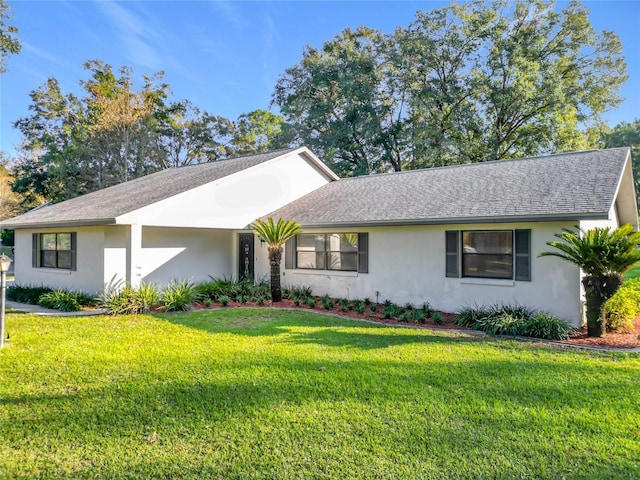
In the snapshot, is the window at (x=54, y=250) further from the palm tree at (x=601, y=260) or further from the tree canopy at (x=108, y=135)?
the tree canopy at (x=108, y=135)

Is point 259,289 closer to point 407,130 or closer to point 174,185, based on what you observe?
point 174,185

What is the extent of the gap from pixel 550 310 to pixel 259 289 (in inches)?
339

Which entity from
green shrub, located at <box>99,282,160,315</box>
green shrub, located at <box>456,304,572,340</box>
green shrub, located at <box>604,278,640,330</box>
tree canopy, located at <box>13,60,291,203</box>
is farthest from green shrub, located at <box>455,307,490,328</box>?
tree canopy, located at <box>13,60,291,203</box>

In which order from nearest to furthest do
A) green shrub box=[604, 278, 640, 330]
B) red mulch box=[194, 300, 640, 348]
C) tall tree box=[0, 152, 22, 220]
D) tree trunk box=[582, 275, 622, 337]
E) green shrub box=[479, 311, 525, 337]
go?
red mulch box=[194, 300, 640, 348] < tree trunk box=[582, 275, 622, 337] < green shrub box=[479, 311, 525, 337] < green shrub box=[604, 278, 640, 330] < tall tree box=[0, 152, 22, 220]


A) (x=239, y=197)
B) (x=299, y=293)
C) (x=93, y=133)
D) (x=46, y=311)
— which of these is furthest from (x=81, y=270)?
(x=93, y=133)

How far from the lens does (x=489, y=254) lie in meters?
9.99

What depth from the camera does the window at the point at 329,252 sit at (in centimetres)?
1220

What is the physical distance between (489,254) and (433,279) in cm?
164

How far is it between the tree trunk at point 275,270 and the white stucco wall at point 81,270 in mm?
5164

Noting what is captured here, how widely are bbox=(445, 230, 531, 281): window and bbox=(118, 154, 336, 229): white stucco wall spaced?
7239 mm

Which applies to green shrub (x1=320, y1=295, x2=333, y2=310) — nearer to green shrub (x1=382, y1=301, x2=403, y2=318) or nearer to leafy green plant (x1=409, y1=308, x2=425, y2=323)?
green shrub (x1=382, y1=301, x2=403, y2=318)

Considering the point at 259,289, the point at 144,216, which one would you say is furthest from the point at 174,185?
the point at 259,289

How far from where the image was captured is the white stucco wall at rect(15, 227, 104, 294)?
1177 centimetres

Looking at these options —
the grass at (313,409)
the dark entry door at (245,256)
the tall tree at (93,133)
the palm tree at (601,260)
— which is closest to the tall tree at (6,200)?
the tall tree at (93,133)
